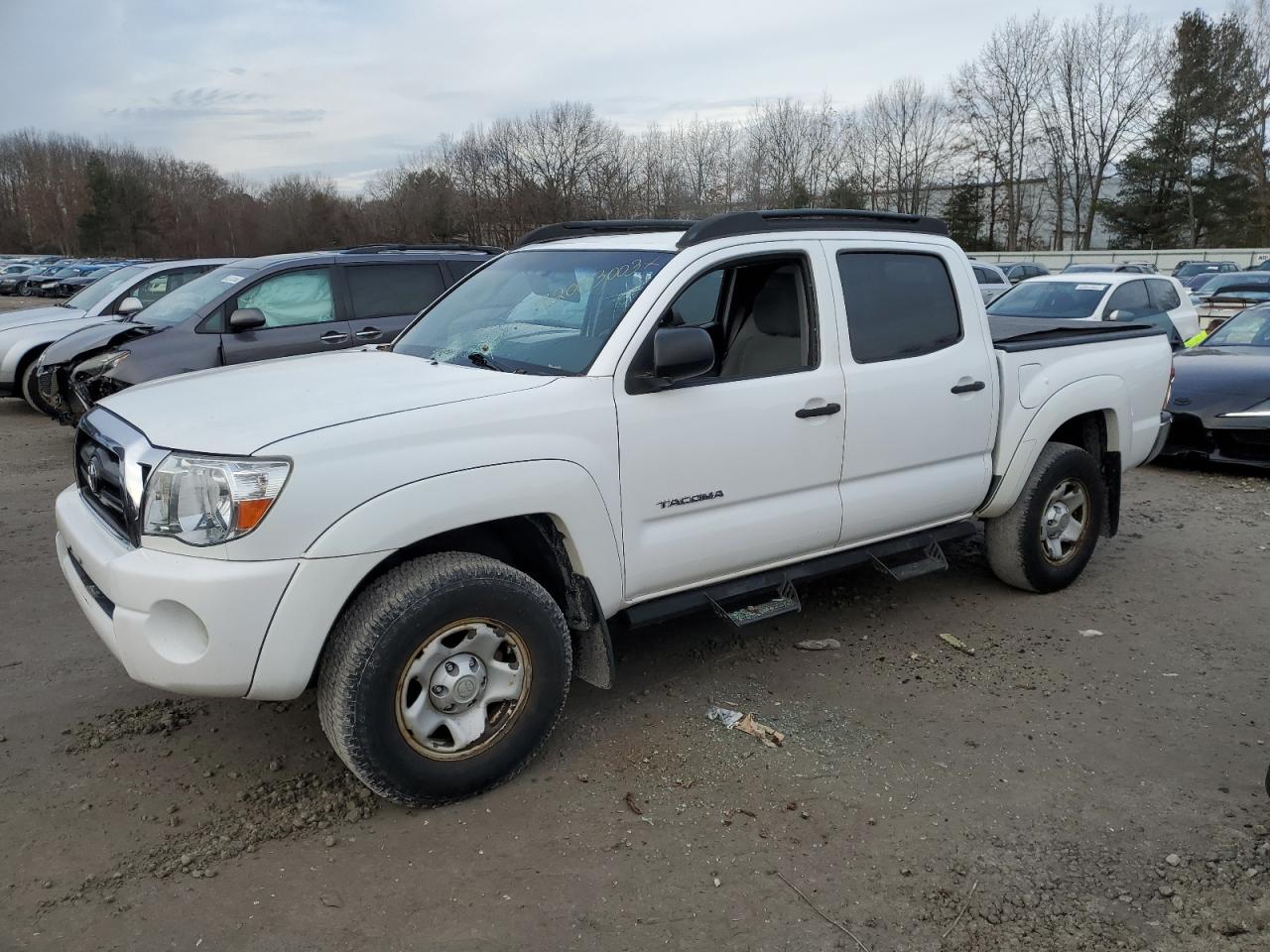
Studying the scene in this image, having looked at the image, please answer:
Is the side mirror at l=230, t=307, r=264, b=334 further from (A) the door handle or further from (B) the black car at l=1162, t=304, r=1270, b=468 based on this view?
(B) the black car at l=1162, t=304, r=1270, b=468

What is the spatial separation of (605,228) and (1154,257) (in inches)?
2004

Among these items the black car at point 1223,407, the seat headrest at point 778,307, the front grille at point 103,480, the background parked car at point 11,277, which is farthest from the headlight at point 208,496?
the background parked car at point 11,277

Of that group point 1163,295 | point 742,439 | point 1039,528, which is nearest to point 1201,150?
point 1163,295

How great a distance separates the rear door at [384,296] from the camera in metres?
8.81

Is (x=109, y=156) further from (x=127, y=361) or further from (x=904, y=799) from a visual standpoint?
(x=904, y=799)

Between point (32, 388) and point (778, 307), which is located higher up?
point (778, 307)

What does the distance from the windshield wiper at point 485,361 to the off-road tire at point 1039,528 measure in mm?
2987

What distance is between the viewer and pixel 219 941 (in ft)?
9.05

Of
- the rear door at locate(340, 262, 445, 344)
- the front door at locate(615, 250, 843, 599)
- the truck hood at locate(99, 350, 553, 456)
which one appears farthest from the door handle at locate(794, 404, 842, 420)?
the rear door at locate(340, 262, 445, 344)

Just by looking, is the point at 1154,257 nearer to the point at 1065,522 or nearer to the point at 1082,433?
the point at 1082,433

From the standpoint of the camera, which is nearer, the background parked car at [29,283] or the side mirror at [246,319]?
the side mirror at [246,319]

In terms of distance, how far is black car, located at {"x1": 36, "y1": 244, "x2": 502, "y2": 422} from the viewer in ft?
27.8

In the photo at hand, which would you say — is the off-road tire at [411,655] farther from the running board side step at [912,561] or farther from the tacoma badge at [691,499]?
the running board side step at [912,561]

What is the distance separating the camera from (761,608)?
4180 mm
